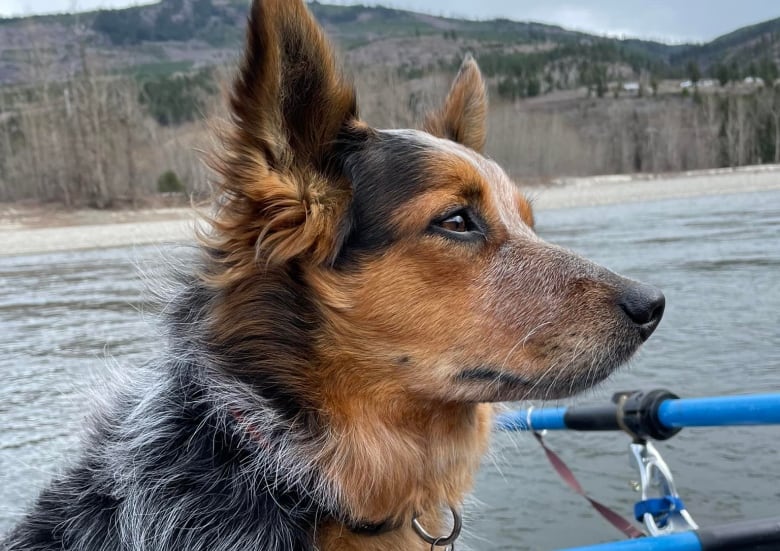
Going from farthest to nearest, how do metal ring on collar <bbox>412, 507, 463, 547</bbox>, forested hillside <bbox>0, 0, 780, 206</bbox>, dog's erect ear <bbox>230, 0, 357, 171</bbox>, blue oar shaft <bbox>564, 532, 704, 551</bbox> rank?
forested hillside <bbox>0, 0, 780, 206</bbox> → blue oar shaft <bbox>564, 532, 704, 551</bbox> → metal ring on collar <bbox>412, 507, 463, 547</bbox> → dog's erect ear <bbox>230, 0, 357, 171</bbox>

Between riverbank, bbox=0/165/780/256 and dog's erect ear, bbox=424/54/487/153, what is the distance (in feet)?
58.5

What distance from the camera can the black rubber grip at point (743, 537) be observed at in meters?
3.50

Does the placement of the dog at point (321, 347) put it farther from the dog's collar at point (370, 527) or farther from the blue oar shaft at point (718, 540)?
the blue oar shaft at point (718, 540)

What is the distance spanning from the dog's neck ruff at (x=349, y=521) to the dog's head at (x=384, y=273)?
1.09ft

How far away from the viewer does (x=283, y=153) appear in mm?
3037

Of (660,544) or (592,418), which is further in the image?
(592,418)

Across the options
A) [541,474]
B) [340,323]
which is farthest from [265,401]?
[541,474]

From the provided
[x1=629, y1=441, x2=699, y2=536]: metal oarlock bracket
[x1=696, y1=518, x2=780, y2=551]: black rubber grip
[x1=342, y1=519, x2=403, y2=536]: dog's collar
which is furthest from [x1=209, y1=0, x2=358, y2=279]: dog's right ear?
[x1=629, y1=441, x2=699, y2=536]: metal oarlock bracket

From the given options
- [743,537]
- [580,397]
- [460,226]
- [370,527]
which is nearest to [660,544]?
[743,537]

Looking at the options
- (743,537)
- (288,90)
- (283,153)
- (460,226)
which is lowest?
(743,537)

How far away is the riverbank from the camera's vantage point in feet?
122

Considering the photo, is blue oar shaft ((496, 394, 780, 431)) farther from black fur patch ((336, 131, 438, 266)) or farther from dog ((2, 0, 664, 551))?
black fur patch ((336, 131, 438, 266))

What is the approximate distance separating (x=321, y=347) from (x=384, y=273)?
0.40 metres

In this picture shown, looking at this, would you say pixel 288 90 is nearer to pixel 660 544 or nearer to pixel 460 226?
pixel 460 226
